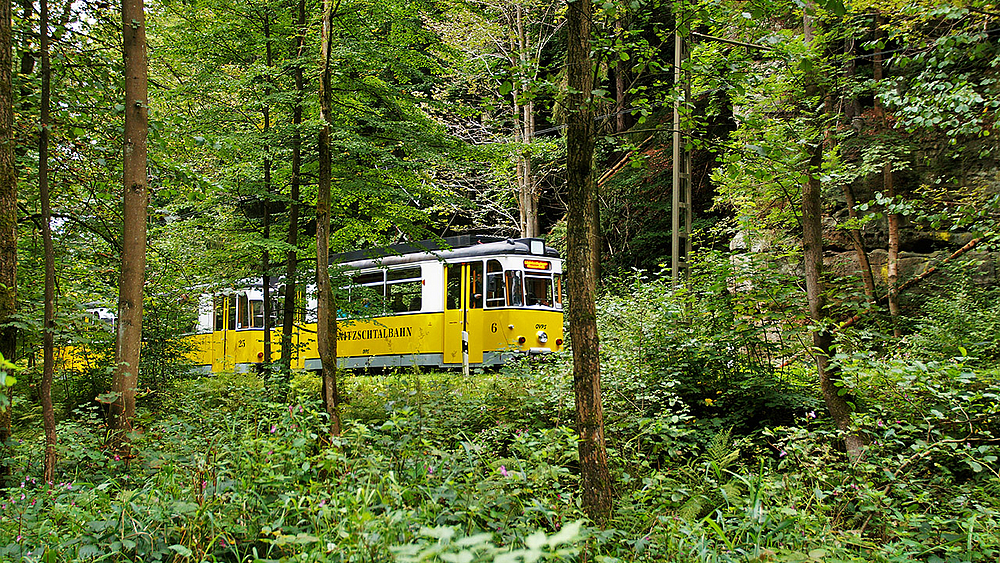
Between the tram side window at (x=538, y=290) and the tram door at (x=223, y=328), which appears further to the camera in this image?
the tram door at (x=223, y=328)

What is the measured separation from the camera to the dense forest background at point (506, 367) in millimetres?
4031

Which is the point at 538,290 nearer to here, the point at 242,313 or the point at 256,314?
the point at 256,314

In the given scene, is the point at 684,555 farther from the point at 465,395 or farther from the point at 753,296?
the point at 465,395

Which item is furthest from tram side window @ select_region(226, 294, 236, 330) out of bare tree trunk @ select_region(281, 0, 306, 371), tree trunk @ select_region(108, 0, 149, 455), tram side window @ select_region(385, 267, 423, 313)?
tree trunk @ select_region(108, 0, 149, 455)

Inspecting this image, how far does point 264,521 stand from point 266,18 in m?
8.61

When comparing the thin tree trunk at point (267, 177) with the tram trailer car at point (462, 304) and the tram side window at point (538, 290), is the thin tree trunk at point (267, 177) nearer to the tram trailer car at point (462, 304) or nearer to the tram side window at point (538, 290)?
the tram trailer car at point (462, 304)

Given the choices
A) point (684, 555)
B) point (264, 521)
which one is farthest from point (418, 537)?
point (684, 555)

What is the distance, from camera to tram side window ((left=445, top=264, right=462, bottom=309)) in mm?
15297

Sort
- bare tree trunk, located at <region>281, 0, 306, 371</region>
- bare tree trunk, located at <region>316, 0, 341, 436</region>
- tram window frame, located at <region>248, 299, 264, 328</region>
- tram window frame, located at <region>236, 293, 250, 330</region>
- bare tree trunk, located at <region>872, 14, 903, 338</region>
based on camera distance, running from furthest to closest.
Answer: tram window frame, located at <region>236, 293, 250, 330</region> → tram window frame, located at <region>248, 299, 264, 328</region> → bare tree trunk, located at <region>872, 14, 903, 338</region> → bare tree trunk, located at <region>281, 0, 306, 371</region> → bare tree trunk, located at <region>316, 0, 341, 436</region>

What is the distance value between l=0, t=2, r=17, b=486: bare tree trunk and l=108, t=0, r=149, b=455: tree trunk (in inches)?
31.5

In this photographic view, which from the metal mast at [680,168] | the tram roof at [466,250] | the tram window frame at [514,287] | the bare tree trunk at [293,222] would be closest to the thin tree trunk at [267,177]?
the bare tree trunk at [293,222]

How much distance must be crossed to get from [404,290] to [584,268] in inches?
466

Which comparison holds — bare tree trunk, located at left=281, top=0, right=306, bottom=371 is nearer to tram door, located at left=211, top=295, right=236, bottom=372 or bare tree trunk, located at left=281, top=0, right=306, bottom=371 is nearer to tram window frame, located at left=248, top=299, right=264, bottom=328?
tram window frame, located at left=248, top=299, right=264, bottom=328

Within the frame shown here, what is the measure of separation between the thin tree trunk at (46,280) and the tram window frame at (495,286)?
31.6 feet
